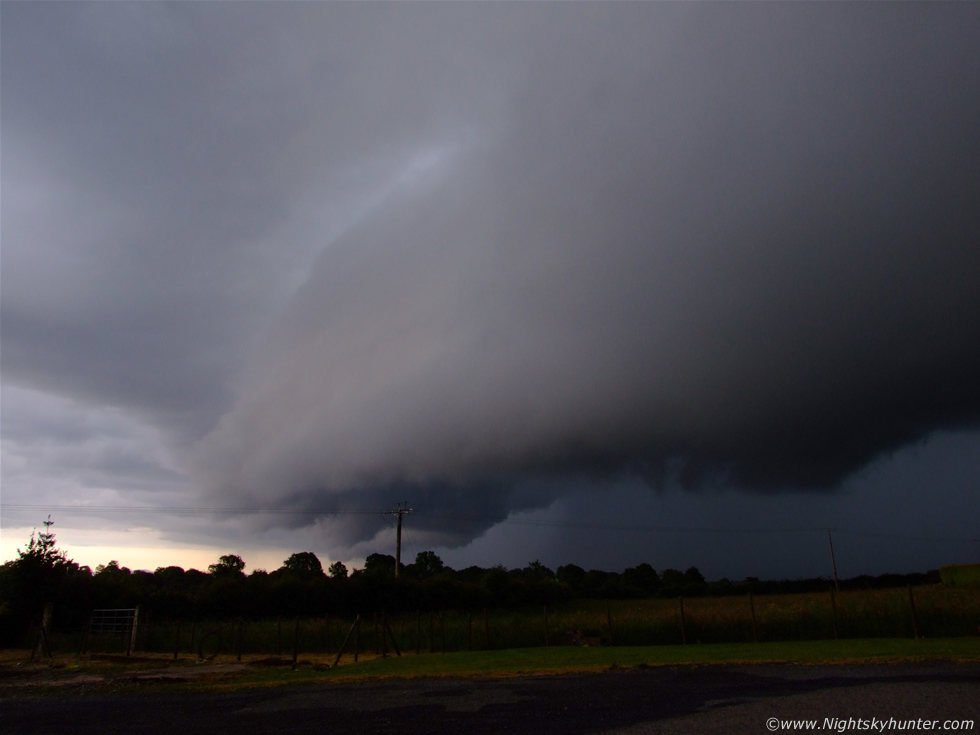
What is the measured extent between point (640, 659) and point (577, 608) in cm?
4472

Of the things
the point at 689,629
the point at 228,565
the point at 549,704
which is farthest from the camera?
the point at 228,565

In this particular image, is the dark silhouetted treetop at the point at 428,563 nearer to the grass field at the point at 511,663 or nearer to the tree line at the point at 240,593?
the tree line at the point at 240,593

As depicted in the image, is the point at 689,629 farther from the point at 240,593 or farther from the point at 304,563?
the point at 304,563

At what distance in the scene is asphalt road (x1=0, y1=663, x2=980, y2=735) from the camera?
12.8 metres

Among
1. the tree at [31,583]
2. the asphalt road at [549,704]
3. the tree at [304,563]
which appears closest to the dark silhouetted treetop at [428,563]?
the tree at [304,563]

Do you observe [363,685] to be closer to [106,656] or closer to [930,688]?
[930,688]

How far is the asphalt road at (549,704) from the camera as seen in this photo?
1279 cm

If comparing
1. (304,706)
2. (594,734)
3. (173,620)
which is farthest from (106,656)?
(594,734)

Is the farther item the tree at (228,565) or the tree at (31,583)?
the tree at (228,565)

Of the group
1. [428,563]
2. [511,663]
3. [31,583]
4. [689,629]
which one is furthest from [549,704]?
[428,563]

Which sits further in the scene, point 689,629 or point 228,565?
point 228,565

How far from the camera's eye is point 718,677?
18953 mm

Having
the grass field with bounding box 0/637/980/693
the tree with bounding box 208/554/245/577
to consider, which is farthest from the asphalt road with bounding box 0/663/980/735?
the tree with bounding box 208/554/245/577

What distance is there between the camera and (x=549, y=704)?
51.3 feet
